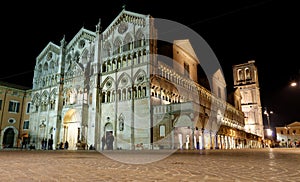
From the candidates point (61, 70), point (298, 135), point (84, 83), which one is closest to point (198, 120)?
point (84, 83)

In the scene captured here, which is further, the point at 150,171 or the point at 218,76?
the point at 218,76

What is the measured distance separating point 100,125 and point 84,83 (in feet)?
27.0

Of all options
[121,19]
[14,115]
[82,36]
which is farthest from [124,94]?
[14,115]

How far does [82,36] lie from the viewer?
130ft

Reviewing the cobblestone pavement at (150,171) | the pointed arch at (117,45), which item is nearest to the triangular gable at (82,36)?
the pointed arch at (117,45)

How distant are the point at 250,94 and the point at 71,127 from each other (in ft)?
182

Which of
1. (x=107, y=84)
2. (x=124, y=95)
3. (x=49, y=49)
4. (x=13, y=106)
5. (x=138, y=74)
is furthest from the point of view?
(x=49, y=49)

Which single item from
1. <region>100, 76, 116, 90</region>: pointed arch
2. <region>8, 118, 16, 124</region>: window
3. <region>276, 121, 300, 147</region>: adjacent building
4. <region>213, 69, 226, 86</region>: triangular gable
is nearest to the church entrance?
<region>100, 76, 116, 90</region>: pointed arch

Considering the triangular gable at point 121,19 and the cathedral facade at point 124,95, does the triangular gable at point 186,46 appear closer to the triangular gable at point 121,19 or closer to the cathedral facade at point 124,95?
the cathedral facade at point 124,95

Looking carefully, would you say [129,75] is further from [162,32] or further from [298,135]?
[298,135]

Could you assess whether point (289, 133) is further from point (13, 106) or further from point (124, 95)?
point (13, 106)

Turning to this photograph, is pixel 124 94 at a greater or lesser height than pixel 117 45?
lesser

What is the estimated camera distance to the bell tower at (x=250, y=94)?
6500cm

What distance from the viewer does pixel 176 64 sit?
35531mm
